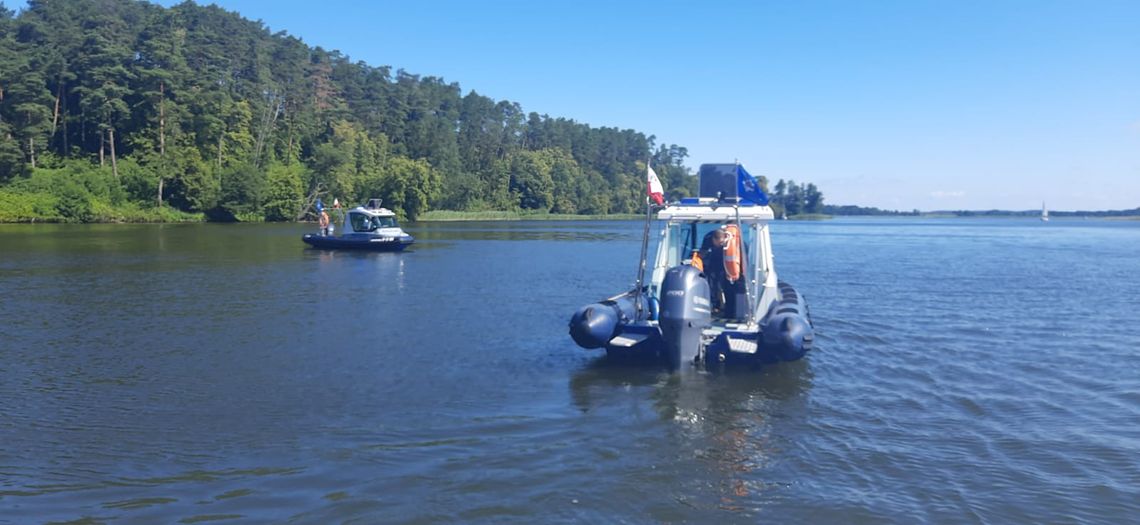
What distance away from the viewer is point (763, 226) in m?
15.0

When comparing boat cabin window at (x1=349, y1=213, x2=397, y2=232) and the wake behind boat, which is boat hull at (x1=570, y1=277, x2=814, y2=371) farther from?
boat cabin window at (x1=349, y1=213, x2=397, y2=232)

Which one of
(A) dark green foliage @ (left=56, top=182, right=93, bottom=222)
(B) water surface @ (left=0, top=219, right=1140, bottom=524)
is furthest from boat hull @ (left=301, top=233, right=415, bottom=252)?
(A) dark green foliage @ (left=56, top=182, right=93, bottom=222)

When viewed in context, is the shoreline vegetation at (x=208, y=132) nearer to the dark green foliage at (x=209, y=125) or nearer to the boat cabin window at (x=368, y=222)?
the dark green foliage at (x=209, y=125)

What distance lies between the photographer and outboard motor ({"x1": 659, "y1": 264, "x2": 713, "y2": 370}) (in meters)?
11.9

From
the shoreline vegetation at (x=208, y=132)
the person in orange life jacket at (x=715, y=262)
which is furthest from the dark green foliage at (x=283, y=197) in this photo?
the person in orange life jacket at (x=715, y=262)

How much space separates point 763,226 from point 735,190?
916mm

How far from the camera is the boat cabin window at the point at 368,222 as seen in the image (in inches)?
1852

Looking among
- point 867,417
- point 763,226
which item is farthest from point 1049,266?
point 867,417

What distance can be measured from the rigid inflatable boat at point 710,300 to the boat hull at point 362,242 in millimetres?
31819

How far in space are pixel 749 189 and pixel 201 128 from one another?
93056mm

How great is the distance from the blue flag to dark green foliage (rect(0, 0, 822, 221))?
255 feet

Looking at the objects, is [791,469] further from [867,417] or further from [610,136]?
[610,136]

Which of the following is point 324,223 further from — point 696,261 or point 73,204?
point 696,261

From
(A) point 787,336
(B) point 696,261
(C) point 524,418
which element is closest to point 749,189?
(B) point 696,261
